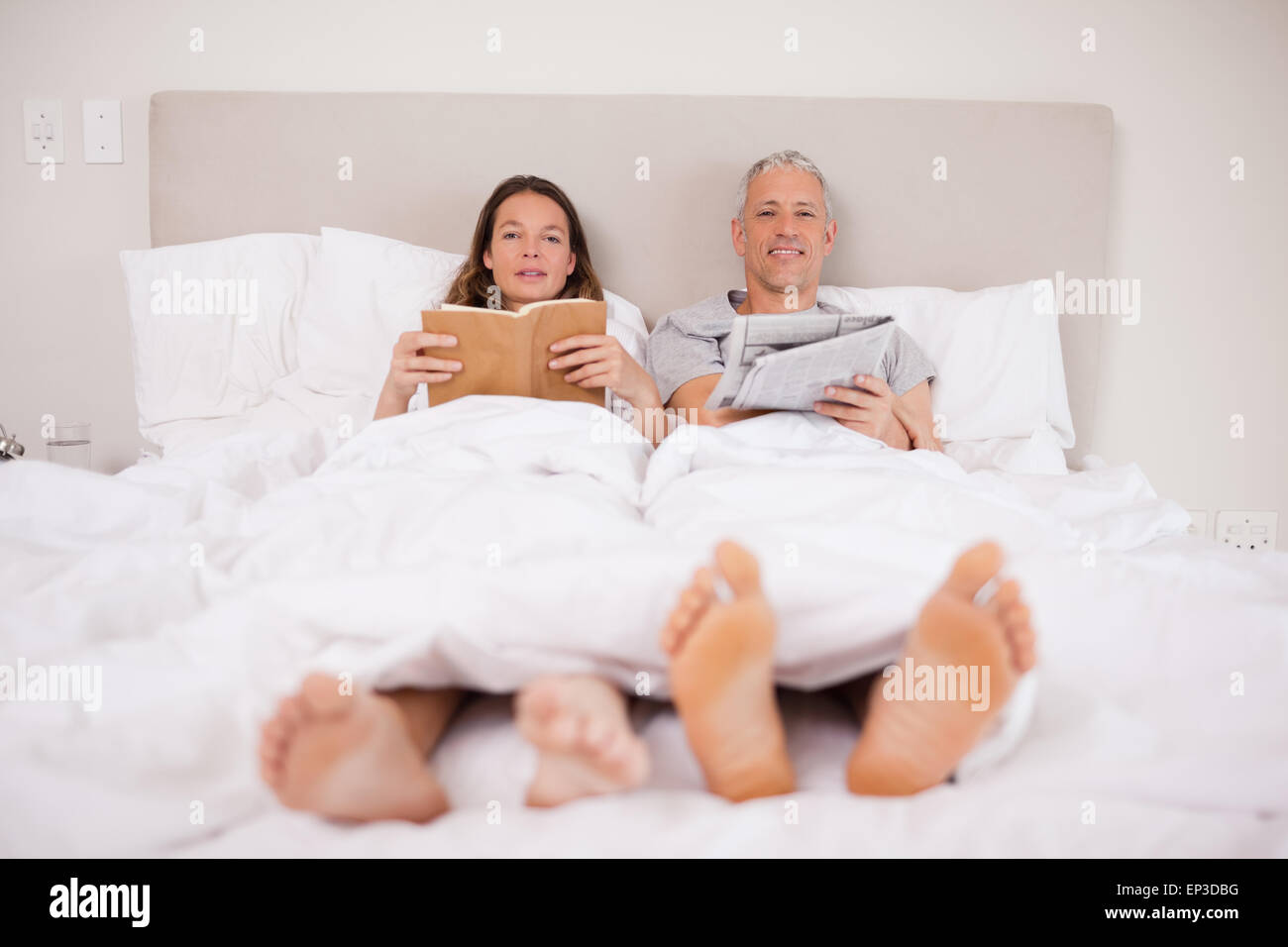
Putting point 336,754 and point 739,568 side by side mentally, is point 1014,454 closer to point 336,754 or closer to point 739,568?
point 739,568

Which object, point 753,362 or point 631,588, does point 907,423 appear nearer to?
point 753,362

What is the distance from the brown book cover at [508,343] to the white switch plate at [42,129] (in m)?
1.20

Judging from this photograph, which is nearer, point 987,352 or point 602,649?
point 602,649

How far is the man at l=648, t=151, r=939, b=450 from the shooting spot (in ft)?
4.87

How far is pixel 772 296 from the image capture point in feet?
5.26

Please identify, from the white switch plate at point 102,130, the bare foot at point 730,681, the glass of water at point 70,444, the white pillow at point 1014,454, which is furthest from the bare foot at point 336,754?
the white switch plate at point 102,130

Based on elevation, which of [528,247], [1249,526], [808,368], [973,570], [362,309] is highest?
[528,247]

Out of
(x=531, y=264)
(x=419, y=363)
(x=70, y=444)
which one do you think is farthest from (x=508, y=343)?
(x=70, y=444)

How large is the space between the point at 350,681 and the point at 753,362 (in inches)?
29.8

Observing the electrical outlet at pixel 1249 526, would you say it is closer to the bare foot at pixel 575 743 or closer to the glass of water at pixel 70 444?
the bare foot at pixel 575 743

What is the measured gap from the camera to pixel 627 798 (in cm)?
51

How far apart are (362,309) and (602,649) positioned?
1.22m

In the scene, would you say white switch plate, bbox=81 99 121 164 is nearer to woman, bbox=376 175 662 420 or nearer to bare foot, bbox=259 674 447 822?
woman, bbox=376 175 662 420

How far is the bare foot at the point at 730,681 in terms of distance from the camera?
0.50 m
